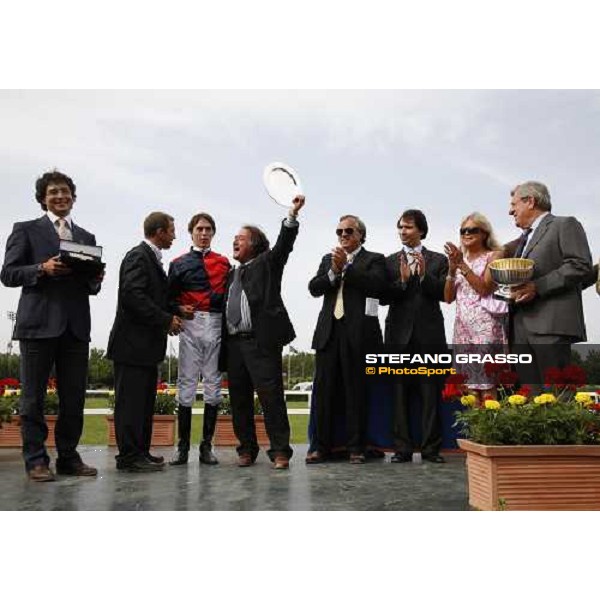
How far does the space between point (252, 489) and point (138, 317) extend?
1523 millimetres

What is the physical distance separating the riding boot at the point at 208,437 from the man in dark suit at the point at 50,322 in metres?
0.77

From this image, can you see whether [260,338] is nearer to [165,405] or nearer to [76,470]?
[76,470]

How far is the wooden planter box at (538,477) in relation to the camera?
3299mm

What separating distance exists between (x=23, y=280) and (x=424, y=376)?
9.10ft

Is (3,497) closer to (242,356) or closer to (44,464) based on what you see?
(44,464)

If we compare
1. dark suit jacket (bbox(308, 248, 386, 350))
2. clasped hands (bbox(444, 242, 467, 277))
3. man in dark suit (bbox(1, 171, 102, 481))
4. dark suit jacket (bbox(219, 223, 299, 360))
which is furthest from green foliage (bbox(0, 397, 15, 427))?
clasped hands (bbox(444, 242, 467, 277))

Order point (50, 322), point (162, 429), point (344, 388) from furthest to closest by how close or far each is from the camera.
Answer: point (162, 429), point (344, 388), point (50, 322)

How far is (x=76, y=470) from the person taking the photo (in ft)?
14.5

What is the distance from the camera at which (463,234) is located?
497 cm

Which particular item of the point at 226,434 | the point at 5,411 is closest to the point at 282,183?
the point at 226,434

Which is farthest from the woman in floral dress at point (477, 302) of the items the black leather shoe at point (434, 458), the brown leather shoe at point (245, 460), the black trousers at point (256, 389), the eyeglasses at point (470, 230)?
the brown leather shoe at point (245, 460)

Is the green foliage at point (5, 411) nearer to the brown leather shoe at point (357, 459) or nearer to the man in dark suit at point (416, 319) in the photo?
the brown leather shoe at point (357, 459)

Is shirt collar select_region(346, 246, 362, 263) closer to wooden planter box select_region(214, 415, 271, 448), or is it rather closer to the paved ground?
the paved ground
